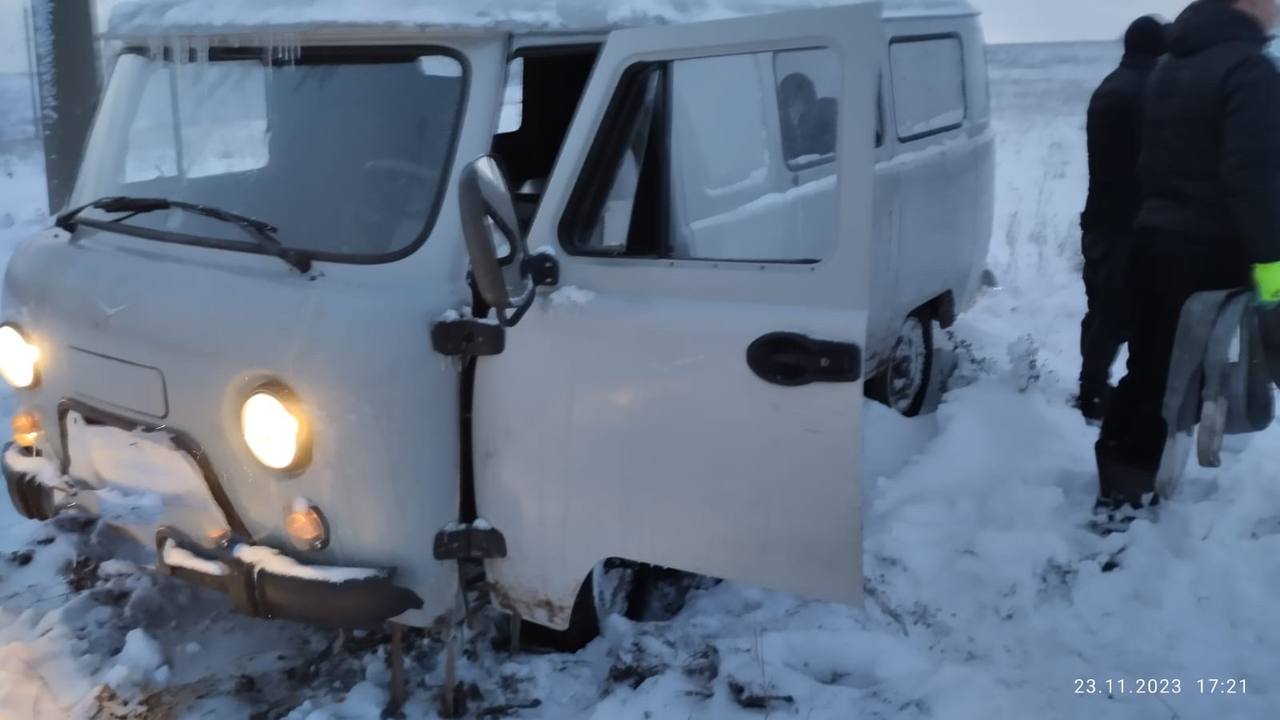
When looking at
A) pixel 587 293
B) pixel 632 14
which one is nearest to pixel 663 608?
pixel 587 293

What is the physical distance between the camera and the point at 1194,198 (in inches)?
148

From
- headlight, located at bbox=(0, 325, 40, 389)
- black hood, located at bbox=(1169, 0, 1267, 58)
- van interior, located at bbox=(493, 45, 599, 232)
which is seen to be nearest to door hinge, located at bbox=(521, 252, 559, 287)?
van interior, located at bbox=(493, 45, 599, 232)

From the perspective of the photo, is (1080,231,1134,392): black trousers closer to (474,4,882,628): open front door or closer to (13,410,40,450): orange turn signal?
(474,4,882,628): open front door

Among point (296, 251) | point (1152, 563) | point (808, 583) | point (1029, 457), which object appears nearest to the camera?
point (808, 583)

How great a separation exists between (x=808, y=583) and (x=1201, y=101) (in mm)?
2223

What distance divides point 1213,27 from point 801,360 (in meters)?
2.10

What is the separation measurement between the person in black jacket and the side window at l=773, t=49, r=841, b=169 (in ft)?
5.88

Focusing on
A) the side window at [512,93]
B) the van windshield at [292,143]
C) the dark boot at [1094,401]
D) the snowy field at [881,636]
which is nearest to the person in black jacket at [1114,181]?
the dark boot at [1094,401]

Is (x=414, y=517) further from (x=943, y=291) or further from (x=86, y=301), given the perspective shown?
(x=943, y=291)

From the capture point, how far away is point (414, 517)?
112 inches

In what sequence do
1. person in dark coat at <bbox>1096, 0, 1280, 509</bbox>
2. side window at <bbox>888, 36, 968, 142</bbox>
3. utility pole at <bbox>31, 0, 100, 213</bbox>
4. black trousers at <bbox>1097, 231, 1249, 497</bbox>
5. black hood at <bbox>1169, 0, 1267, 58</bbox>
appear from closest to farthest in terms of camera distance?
person in dark coat at <bbox>1096, 0, 1280, 509</bbox> < black hood at <bbox>1169, 0, 1267, 58</bbox> < black trousers at <bbox>1097, 231, 1249, 497</bbox> < side window at <bbox>888, 36, 968, 142</bbox> < utility pole at <bbox>31, 0, 100, 213</bbox>

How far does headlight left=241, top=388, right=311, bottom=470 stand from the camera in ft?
9.18

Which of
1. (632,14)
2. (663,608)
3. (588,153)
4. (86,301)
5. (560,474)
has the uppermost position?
(632,14)

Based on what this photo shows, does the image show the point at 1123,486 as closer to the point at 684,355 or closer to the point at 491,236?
the point at 684,355
